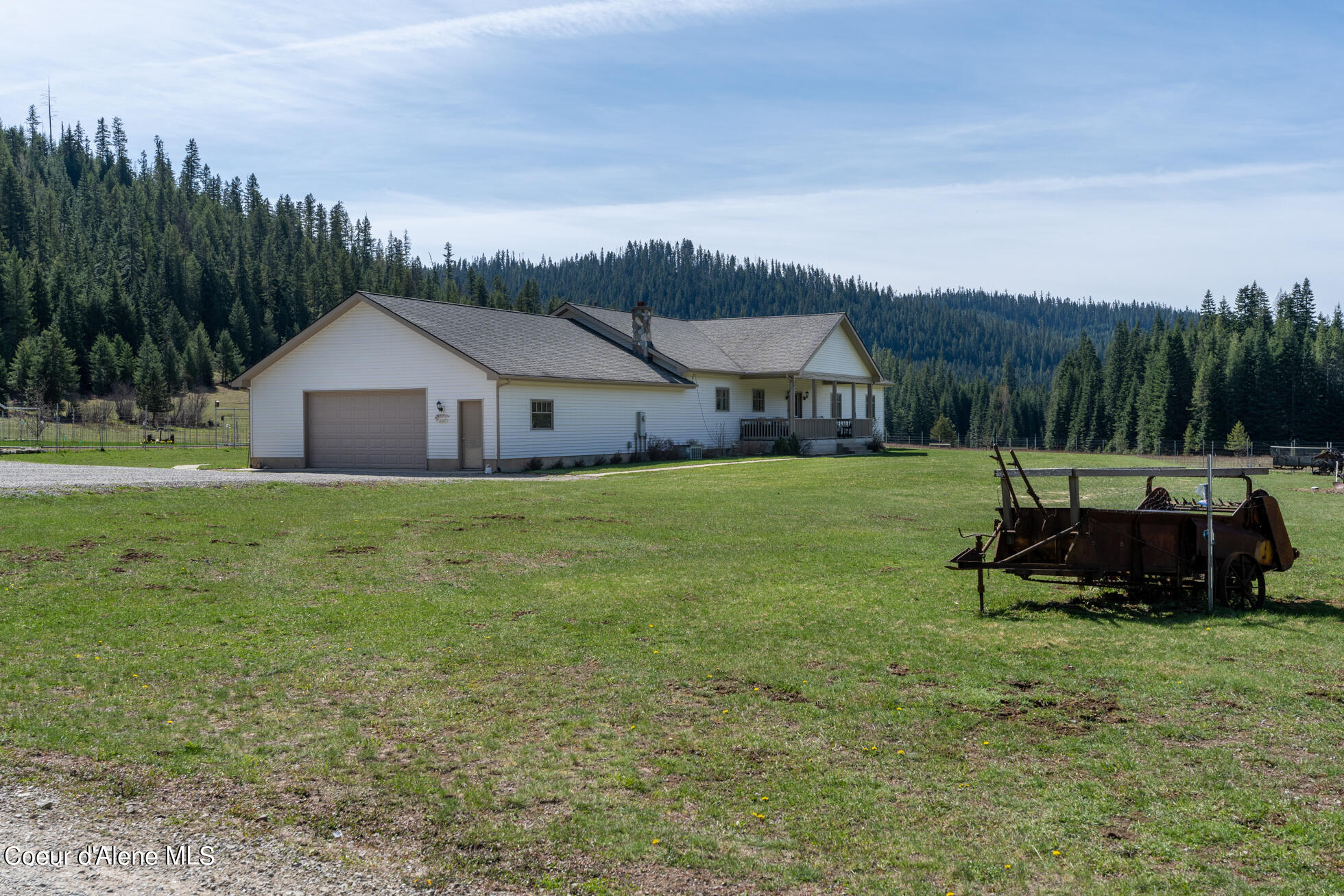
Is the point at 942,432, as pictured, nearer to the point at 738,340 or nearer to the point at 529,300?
the point at 529,300

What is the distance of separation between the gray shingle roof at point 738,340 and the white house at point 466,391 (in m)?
0.39

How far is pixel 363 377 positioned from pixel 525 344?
600cm

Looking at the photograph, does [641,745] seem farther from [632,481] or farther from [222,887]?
[632,481]

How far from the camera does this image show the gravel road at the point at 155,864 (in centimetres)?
452

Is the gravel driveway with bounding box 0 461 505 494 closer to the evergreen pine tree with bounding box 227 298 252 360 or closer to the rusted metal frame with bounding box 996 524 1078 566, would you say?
the rusted metal frame with bounding box 996 524 1078 566

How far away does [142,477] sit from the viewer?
84.5 feet

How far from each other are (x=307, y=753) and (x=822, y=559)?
9197mm

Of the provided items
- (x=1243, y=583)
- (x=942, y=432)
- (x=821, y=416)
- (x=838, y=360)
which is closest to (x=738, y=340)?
(x=838, y=360)

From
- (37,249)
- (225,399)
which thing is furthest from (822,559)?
(37,249)

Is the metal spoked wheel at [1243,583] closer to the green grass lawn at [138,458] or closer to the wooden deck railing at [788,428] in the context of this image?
the green grass lawn at [138,458]

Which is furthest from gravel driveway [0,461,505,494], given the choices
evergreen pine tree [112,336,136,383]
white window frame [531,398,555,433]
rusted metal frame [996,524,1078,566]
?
evergreen pine tree [112,336,136,383]

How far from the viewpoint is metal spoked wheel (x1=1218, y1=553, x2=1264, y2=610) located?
10602 millimetres

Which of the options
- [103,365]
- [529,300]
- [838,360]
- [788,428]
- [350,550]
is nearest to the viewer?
[350,550]

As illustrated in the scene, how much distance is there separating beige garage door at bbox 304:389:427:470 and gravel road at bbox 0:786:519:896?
28.4m
